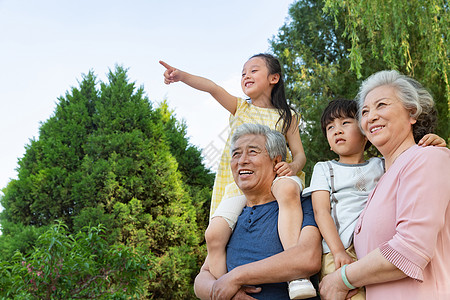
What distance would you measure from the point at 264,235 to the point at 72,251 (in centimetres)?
325

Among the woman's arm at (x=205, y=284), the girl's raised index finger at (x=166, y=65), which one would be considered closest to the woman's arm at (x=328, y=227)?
the woman's arm at (x=205, y=284)

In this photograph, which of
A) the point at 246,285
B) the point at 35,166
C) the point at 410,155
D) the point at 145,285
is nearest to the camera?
the point at 410,155

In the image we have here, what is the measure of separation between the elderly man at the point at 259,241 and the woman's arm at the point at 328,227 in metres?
0.06

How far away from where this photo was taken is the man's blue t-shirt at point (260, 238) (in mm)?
2000

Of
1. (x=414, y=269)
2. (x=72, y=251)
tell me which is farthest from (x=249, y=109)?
(x=72, y=251)

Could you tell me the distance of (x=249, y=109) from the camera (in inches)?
119

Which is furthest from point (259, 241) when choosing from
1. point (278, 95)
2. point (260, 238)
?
point (278, 95)

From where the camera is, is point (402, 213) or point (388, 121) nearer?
point (402, 213)

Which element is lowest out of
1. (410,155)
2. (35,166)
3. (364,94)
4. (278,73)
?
(410,155)

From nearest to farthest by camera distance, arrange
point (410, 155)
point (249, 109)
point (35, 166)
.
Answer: point (410, 155) < point (249, 109) < point (35, 166)

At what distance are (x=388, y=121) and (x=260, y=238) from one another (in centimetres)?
80

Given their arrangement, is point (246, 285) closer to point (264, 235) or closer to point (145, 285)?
point (264, 235)

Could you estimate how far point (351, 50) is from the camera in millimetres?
6637

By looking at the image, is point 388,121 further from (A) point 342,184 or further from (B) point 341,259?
(B) point 341,259
